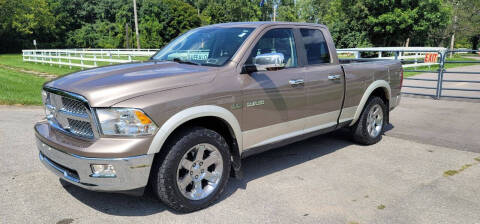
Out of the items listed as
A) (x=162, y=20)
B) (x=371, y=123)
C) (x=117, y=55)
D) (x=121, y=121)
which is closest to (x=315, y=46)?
(x=371, y=123)

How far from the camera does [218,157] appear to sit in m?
3.75

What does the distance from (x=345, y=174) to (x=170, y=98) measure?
256 cm

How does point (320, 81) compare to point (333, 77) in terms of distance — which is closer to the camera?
point (320, 81)

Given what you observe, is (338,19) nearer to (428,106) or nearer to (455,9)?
(455,9)

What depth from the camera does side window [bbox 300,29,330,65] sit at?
4797 mm

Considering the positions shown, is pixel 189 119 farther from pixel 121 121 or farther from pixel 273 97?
pixel 273 97

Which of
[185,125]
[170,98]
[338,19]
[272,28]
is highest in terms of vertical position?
[338,19]

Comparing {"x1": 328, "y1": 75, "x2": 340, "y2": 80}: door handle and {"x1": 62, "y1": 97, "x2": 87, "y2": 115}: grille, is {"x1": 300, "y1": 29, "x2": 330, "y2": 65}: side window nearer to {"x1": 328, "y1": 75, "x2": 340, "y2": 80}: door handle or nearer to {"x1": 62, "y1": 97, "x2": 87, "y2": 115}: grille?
{"x1": 328, "y1": 75, "x2": 340, "y2": 80}: door handle

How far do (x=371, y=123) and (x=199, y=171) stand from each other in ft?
11.5

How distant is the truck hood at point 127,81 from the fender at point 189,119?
10.2 inches

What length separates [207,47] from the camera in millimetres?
4391

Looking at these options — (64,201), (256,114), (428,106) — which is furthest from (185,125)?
(428,106)

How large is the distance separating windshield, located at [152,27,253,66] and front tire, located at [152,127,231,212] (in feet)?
2.95

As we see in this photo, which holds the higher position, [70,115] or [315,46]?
[315,46]
